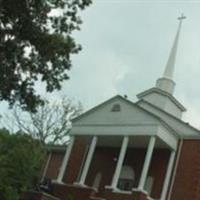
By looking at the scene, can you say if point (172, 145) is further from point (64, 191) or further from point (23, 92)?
point (23, 92)

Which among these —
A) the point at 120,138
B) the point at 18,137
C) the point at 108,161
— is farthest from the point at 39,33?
the point at 18,137

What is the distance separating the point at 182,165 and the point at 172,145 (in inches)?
46.2

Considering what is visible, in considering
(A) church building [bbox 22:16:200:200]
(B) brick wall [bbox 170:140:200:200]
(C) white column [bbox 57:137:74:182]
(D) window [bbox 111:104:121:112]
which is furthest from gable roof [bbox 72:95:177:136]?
(C) white column [bbox 57:137:74:182]

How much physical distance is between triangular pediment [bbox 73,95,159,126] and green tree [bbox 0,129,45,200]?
4.97m

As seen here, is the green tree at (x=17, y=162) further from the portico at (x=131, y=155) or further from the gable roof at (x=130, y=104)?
the gable roof at (x=130, y=104)

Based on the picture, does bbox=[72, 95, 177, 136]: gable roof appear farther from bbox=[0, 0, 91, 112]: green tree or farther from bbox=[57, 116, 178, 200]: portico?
bbox=[0, 0, 91, 112]: green tree

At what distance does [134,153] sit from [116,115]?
2513 mm

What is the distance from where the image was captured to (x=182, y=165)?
30375 mm

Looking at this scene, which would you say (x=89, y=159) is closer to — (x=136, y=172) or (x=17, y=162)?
(x=136, y=172)

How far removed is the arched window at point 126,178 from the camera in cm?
3259

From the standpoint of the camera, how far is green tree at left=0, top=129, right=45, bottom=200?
1368 inches

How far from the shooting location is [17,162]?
1528 inches

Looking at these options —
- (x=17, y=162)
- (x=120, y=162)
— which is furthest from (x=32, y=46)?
(x=17, y=162)

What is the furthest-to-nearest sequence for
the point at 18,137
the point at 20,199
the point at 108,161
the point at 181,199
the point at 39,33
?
the point at 18,137 → the point at 108,161 → the point at 20,199 → the point at 181,199 → the point at 39,33
